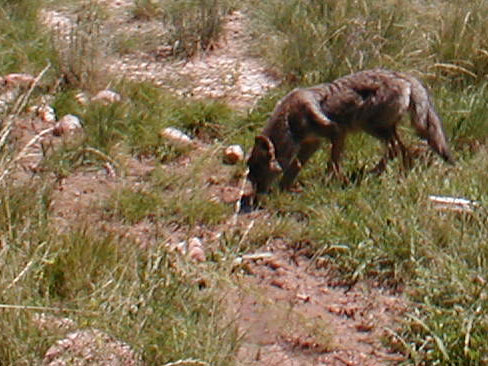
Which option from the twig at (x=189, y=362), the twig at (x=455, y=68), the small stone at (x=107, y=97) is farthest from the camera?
the twig at (x=455, y=68)

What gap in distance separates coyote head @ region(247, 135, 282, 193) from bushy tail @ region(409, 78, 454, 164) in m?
1.09

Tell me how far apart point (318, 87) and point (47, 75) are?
7.76ft

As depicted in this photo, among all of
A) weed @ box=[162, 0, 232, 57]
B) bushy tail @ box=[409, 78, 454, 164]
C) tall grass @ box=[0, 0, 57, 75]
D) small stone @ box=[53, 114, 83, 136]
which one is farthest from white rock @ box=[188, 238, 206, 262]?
weed @ box=[162, 0, 232, 57]

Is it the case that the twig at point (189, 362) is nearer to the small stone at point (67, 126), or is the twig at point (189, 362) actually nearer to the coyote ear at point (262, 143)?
the coyote ear at point (262, 143)

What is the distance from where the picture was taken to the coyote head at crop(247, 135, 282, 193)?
8.11 meters

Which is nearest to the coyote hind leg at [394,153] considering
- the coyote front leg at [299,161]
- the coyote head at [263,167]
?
the coyote front leg at [299,161]

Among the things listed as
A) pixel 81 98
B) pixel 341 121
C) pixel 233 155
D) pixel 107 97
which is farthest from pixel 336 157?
pixel 81 98

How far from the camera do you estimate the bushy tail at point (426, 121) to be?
8211 mm

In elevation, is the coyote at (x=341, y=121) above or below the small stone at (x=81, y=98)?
above

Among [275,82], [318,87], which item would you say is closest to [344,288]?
[318,87]

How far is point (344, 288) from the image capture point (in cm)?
692

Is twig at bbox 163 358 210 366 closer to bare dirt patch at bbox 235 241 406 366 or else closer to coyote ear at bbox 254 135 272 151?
bare dirt patch at bbox 235 241 406 366

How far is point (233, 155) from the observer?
8648mm

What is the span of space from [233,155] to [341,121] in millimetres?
887
